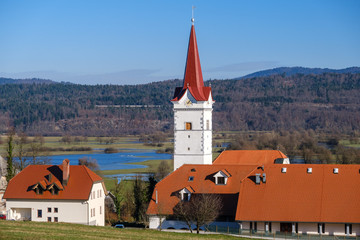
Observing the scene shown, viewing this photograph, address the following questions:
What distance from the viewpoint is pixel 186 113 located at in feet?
191

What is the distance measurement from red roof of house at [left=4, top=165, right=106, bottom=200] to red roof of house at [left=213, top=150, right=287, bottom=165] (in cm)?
1138

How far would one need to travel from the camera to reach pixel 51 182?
5144cm

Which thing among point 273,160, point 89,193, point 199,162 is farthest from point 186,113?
point 89,193

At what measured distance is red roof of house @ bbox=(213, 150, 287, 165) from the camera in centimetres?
5788

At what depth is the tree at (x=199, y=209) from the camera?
4403 cm

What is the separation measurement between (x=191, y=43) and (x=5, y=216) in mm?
21024

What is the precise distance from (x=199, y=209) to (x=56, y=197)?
12268mm

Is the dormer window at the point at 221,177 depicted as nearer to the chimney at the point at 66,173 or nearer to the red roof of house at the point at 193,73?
the red roof of house at the point at 193,73

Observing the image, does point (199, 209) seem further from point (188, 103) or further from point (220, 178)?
point (188, 103)

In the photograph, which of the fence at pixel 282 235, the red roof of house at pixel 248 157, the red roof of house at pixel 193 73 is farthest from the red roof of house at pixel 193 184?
the red roof of house at pixel 193 73

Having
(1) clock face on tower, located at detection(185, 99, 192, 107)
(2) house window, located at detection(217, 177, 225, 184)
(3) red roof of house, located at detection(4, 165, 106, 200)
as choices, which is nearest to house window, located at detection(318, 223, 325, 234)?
(2) house window, located at detection(217, 177, 225, 184)

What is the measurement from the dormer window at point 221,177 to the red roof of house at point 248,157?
26.4ft

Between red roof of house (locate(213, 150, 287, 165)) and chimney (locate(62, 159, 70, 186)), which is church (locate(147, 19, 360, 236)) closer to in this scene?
red roof of house (locate(213, 150, 287, 165))

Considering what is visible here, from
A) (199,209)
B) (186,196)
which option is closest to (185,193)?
(186,196)
